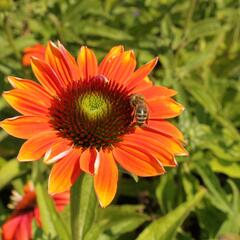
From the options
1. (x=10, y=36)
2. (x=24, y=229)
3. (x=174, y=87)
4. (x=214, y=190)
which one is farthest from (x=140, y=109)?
(x=10, y=36)

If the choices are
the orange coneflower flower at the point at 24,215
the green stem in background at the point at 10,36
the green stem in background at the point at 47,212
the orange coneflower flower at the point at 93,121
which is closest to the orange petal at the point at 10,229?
the orange coneflower flower at the point at 24,215

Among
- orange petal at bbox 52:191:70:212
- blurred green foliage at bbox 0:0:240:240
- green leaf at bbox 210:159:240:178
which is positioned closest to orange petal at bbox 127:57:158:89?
blurred green foliage at bbox 0:0:240:240

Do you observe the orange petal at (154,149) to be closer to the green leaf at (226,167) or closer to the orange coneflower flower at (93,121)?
the orange coneflower flower at (93,121)

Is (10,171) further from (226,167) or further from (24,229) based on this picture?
(226,167)

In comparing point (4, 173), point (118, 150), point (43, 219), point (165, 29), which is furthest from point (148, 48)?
point (118, 150)

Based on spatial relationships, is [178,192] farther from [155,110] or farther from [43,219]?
[155,110]

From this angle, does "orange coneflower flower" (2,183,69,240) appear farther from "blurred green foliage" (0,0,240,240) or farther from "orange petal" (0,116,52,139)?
"orange petal" (0,116,52,139)
